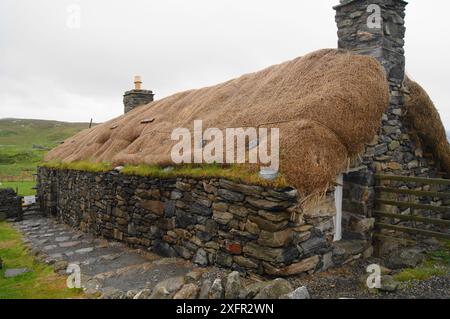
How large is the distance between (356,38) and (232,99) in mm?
3754

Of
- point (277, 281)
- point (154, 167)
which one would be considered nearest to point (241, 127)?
point (154, 167)

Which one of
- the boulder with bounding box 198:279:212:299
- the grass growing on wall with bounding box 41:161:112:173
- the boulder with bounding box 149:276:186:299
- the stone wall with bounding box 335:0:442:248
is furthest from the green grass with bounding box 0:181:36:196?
the stone wall with bounding box 335:0:442:248

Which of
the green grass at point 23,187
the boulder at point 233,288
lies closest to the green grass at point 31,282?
the boulder at point 233,288

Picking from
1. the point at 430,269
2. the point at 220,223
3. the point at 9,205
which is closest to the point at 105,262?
the point at 220,223

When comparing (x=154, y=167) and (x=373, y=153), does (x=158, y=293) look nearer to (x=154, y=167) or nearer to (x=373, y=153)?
(x=154, y=167)

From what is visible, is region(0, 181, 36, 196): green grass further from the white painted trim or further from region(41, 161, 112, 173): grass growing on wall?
the white painted trim

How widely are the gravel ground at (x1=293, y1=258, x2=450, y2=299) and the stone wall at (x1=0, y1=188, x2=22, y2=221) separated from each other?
49.9 ft

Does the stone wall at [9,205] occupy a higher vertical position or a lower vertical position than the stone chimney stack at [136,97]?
lower

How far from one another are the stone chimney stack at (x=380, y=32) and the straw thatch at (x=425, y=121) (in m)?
0.48

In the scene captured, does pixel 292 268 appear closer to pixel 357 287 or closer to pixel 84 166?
pixel 357 287

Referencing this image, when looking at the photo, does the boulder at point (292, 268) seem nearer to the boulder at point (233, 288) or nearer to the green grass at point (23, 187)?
the boulder at point (233, 288)

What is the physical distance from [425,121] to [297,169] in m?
4.87

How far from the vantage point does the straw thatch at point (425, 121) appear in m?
8.97
